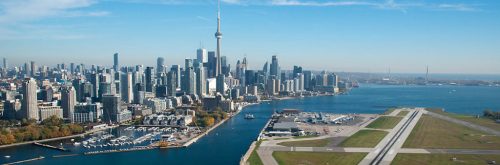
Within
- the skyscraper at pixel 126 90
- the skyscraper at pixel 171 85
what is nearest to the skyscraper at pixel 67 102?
the skyscraper at pixel 126 90

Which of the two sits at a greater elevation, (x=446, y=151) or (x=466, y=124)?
(x=466, y=124)

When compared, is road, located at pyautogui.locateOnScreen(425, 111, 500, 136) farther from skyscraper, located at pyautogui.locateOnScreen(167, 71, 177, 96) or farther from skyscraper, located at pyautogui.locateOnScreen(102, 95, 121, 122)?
skyscraper, located at pyautogui.locateOnScreen(167, 71, 177, 96)

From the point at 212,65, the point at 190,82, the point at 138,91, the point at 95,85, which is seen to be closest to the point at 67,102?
the point at 138,91

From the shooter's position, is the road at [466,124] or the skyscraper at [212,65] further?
the skyscraper at [212,65]

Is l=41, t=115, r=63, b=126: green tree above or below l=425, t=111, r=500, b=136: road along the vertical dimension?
above

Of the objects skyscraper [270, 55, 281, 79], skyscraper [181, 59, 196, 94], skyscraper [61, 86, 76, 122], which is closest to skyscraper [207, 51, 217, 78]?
skyscraper [270, 55, 281, 79]

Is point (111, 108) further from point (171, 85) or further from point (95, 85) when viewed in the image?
point (171, 85)

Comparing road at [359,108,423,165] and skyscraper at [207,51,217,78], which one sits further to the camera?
skyscraper at [207,51,217,78]

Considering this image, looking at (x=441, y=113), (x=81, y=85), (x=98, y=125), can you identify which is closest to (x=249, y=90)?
(x=81, y=85)

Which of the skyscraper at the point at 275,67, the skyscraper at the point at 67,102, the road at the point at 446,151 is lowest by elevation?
the road at the point at 446,151

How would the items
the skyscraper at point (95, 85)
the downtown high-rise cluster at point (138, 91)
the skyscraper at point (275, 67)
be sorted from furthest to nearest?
the skyscraper at point (275, 67) < the skyscraper at point (95, 85) < the downtown high-rise cluster at point (138, 91)

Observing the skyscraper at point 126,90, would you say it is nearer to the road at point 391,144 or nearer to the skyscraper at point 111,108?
the skyscraper at point 111,108

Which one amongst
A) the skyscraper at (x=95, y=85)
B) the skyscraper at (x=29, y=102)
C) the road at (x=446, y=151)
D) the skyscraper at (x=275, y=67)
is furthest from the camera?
the skyscraper at (x=275, y=67)
